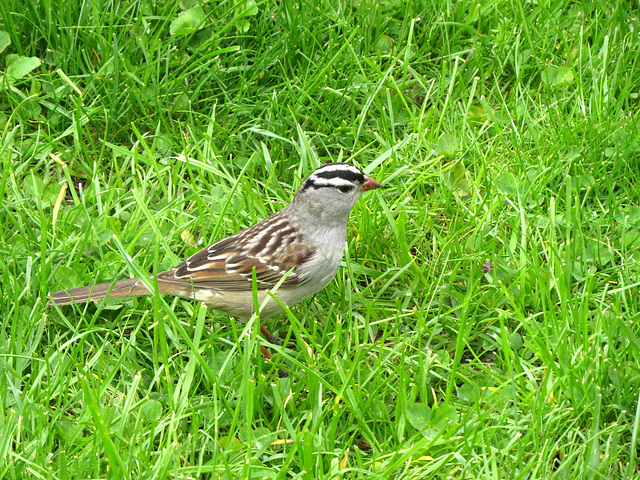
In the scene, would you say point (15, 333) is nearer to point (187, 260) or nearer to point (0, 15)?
point (187, 260)

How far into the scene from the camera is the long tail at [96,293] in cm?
465

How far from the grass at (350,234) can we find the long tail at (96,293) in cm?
8

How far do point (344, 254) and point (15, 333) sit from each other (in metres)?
2.06

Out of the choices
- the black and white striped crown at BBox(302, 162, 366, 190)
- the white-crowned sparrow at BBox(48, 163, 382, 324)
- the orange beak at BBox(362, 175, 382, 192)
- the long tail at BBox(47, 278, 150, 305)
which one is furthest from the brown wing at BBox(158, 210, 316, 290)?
the orange beak at BBox(362, 175, 382, 192)

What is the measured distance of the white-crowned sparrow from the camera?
475cm

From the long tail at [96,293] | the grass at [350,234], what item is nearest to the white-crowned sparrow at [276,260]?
the long tail at [96,293]

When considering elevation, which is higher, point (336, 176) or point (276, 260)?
point (336, 176)

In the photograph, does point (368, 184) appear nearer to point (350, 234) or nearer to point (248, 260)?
point (350, 234)

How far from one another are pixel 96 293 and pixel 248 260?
0.89 m

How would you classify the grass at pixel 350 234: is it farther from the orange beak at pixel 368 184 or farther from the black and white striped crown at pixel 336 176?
the black and white striped crown at pixel 336 176

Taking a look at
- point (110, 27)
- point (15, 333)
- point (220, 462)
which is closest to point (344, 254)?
point (220, 462)

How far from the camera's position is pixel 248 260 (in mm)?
4891

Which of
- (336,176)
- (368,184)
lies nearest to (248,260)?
(336,176)

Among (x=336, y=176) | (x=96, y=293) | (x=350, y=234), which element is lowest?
(x=350, y=234)
